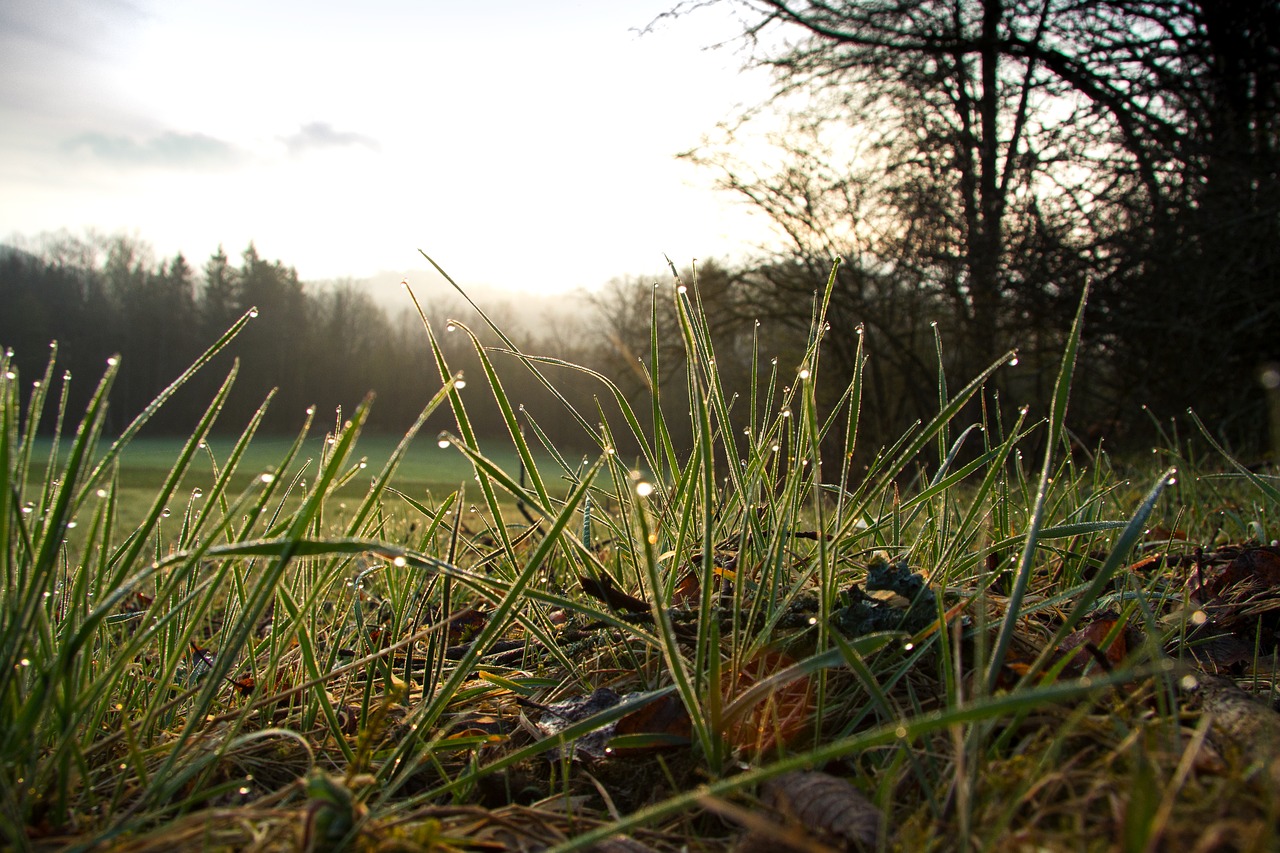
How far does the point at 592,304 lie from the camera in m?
11.3

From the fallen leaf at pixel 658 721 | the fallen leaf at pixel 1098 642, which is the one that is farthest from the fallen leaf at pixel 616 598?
the fallen leaf at pixel 1098 642

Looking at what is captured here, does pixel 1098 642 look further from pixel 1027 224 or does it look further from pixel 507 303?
pixel 507 303

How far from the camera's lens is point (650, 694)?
782 mm

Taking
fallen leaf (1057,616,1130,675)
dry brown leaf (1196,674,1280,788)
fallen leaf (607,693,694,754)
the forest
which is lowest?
fallen leaf (607,693,694,754)

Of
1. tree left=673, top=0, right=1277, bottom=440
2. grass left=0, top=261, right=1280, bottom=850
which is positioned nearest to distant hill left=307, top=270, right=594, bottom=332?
grass left=0, top=261, right=1280, bottom=850

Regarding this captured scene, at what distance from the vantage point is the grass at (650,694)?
60 centimetres

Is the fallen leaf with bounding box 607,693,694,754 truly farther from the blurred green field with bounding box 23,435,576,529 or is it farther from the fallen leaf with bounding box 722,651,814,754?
the blurred green field with bounding box 23,435,576,529

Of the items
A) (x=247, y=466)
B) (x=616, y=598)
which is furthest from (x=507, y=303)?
(x=616, y=598)

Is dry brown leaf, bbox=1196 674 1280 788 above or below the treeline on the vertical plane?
below

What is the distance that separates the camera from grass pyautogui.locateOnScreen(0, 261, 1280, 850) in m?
0.60

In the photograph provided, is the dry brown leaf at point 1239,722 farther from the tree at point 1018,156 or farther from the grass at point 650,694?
the tree at point 1018,156

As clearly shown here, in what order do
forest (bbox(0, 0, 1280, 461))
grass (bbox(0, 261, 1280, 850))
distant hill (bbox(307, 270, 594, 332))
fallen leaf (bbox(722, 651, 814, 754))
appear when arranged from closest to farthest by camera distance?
grass (bbox(0, 261, 1280, 850))
fallen leaf (bbox(722, 651, 814, 754))
forest (bbox(0, 0, 1280, 461))
distant hill (bbox(307, 270, 594, 332))

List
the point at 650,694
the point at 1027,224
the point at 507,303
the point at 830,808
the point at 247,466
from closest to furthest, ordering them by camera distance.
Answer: the point at 830,808 → the point at 650,694 → the point at 1027,224 → the point at 247,466 → the point at 507,303

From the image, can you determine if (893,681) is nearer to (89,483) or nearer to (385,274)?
(89,483)
